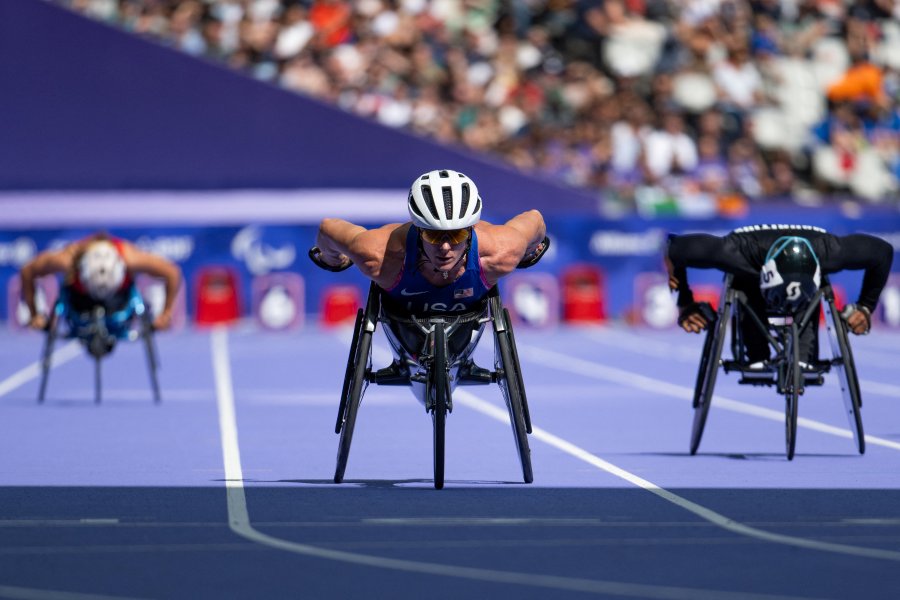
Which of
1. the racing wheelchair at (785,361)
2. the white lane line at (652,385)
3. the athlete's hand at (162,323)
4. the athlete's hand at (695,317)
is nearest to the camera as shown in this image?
the racing wheelchair at (785,361)

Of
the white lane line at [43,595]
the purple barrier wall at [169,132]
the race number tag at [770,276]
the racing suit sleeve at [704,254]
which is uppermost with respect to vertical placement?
the purple barrier wall at [169,132]

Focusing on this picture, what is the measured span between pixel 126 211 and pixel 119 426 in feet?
36.6

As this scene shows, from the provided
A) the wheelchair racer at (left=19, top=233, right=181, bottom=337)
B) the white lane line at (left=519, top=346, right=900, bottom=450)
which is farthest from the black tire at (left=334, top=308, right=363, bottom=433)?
the wheelchair racer at (left=19, top=233, right=181, bottom=337)

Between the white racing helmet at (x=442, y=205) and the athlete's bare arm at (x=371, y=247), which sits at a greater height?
the white racing helmet at (x=442, y=205)

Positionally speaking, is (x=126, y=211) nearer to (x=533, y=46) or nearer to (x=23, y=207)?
(x=23, y=207)

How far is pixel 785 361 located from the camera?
895 centimetres

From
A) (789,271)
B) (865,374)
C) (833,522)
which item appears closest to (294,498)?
(833,522)

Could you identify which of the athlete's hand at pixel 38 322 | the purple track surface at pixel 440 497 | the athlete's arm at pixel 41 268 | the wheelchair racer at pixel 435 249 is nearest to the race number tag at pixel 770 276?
the purple track surface at pixel 440 497

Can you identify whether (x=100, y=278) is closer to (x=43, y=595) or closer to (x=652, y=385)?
(x=652, y=385)

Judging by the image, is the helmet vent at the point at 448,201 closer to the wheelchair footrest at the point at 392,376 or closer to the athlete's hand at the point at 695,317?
the wheelchair footrest at the point at 392,376

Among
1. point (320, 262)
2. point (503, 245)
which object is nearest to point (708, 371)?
point (503, 245)

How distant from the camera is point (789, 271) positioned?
8922mm

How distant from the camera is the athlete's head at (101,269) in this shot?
1260 centimetres

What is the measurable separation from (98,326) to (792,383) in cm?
581
